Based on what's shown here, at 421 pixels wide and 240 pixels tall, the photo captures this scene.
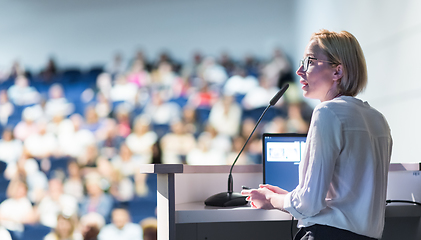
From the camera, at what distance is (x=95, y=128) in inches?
176

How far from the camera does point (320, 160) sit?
0.78 meters

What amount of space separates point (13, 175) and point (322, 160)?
14.4 feet

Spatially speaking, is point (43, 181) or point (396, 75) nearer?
point (396, 75)

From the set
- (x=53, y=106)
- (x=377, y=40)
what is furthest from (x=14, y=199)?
(x=377, y=40)

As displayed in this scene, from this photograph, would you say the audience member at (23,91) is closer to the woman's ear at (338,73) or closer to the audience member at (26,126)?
the audience member at (26,126)

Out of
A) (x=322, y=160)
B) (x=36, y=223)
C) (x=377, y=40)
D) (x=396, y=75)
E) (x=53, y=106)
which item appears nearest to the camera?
(x=322, y=160)

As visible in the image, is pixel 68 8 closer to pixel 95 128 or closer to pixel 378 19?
pixel 95 128

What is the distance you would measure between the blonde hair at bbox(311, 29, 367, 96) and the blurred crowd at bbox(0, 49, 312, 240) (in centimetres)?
338

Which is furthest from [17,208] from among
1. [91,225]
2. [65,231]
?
[91,225]

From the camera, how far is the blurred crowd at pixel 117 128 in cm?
431

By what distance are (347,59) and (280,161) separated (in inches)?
19.5

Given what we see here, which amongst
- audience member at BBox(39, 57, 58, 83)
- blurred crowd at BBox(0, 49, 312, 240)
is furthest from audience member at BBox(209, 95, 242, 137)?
audience member at BBox(39, 57, 58, 83)

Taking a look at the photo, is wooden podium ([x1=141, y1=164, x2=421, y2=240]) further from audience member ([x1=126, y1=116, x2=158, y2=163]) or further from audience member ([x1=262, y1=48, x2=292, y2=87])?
audience member ([x1=262, y1=48, x2=292, y2=87])

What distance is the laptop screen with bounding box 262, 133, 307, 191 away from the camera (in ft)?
4.30
